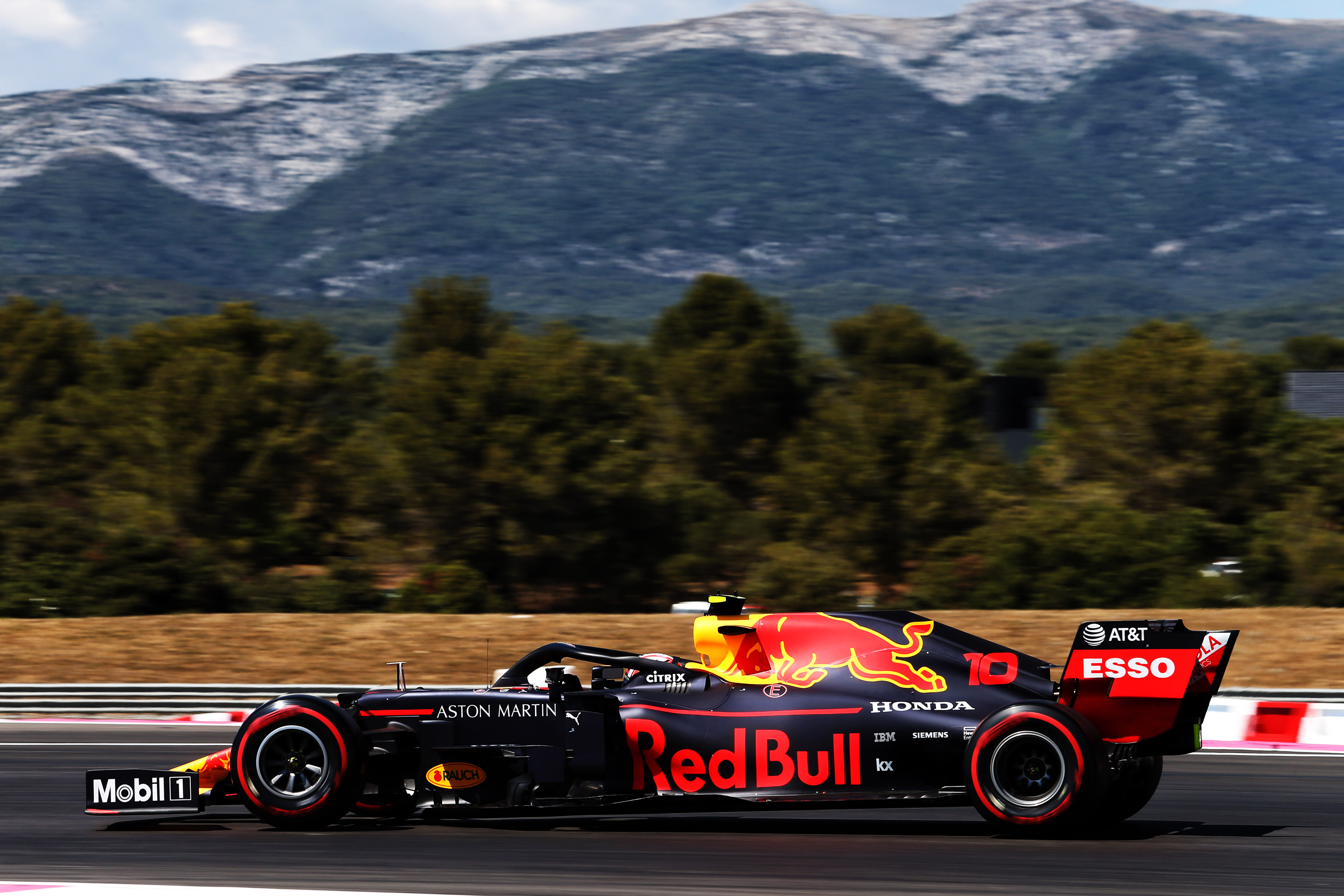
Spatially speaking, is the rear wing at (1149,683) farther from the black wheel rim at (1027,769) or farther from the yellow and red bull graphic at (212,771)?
the yellow and red bull graphic at (212,771)

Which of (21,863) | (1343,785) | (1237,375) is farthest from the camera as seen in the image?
(1237,375)

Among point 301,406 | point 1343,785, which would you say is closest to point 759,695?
point 1343,785

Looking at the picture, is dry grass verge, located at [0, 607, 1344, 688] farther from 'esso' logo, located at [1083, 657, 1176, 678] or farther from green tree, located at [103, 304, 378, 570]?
green tree, located at [103, 304, 378, 570]

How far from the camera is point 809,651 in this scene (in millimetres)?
8336

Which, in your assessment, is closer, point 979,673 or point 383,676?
point 979,673

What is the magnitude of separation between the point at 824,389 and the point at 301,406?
16641 mm

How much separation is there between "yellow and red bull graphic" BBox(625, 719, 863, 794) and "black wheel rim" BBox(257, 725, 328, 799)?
1747mm

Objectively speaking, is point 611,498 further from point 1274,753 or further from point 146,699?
point 1274,753

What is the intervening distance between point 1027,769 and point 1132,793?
3.17ft

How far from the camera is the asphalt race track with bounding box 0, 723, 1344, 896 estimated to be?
6980 millimetres

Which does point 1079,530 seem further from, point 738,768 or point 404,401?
point 738,768

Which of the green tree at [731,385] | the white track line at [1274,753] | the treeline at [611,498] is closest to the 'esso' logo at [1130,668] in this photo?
the white track line at [1274,753]

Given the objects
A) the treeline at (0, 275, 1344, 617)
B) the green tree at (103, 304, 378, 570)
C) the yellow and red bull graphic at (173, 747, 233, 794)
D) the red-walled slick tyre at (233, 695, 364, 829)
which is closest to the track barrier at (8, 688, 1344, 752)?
the yellow and red bull graphic at (173, 747, 233, 794)

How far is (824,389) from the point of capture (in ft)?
158
